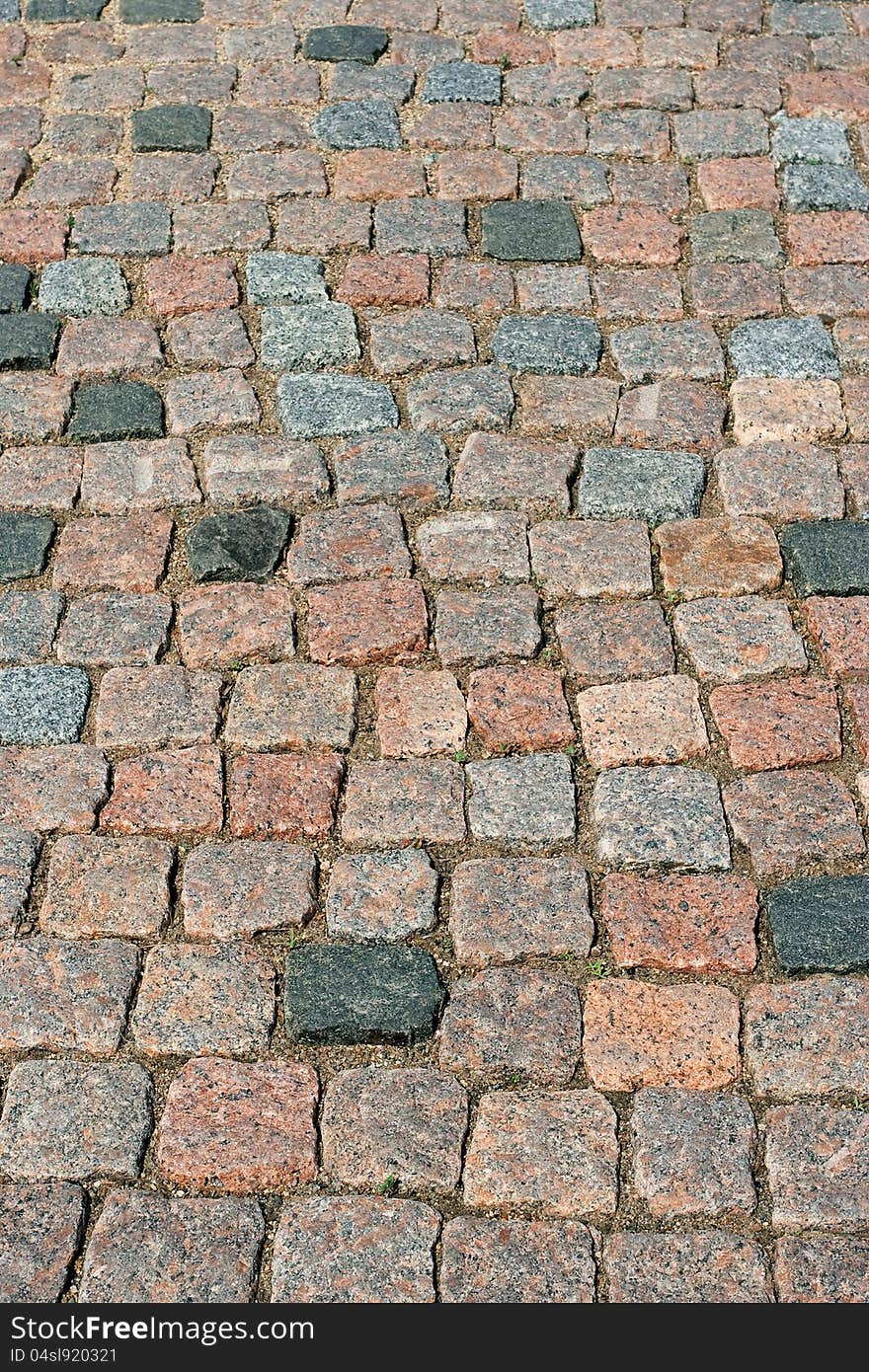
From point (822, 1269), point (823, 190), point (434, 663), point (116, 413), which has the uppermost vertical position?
point (823, 190)

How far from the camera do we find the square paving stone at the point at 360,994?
3.26 metres

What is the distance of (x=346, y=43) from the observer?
20.0 feet

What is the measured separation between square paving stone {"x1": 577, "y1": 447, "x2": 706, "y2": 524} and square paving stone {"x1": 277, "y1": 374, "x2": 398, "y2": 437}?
0.59 meters

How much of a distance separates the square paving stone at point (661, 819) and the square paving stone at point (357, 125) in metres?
2.90

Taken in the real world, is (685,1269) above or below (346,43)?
below

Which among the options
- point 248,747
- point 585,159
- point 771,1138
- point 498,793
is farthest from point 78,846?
point 585,159

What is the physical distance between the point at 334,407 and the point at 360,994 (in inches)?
76.4

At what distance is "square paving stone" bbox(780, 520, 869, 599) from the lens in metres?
4.15

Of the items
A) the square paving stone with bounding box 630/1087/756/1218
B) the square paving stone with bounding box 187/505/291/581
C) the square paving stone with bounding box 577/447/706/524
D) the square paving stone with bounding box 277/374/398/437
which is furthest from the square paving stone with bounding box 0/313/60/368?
the square paving stone with bounding box 630/1087/756/1218

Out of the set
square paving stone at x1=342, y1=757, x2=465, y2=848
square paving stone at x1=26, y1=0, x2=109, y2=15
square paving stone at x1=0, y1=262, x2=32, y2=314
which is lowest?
square paving stone at x1=342, y1=757, x2=465, y2=848

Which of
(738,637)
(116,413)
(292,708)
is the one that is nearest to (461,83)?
(116,413)

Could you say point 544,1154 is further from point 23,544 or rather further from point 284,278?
point 284,278

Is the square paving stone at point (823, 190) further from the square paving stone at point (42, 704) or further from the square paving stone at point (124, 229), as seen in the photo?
the square paving stone at point (42, 704)

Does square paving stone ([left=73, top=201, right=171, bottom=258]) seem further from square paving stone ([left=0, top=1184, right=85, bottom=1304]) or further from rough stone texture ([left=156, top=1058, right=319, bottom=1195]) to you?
square paving stone ([left=0, top=1184, right=85, bottom=1304])
